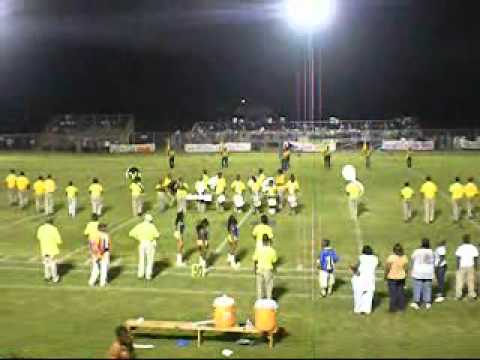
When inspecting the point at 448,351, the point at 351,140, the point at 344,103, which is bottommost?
the point at 448,351

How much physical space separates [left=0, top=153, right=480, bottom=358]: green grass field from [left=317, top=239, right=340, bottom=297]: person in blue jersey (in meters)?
0.29

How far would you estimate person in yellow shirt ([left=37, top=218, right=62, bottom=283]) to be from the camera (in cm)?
1909

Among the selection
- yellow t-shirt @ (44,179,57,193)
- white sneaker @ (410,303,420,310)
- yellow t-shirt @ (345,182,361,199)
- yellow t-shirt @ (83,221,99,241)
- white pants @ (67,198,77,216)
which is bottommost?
white sneaker @ (410,303,420,310)

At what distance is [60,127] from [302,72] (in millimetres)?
31488

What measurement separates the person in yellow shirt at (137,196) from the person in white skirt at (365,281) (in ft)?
47.9

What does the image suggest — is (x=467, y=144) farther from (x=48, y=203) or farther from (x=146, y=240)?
(x=146, y=240)

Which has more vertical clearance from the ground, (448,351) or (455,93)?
(455,93)

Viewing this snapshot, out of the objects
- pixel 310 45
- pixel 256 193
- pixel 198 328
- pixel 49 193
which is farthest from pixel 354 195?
pixel 310 45

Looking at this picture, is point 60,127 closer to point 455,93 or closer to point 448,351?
point 455,93

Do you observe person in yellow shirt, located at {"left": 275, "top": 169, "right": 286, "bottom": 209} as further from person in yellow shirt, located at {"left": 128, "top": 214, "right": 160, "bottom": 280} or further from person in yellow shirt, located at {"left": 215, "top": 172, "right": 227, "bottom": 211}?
person in yellow shirt, located at {"left": 128, "top": 214, "right": 160, "bottom": 280}

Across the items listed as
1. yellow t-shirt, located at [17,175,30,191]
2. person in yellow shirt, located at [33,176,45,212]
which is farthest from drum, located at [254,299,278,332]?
yellow t-shirt, located at [17,175,30,191]

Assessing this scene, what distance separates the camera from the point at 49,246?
19281 mm

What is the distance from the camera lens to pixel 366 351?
45.5ft

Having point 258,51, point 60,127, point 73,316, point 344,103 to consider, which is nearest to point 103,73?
point 60,127
